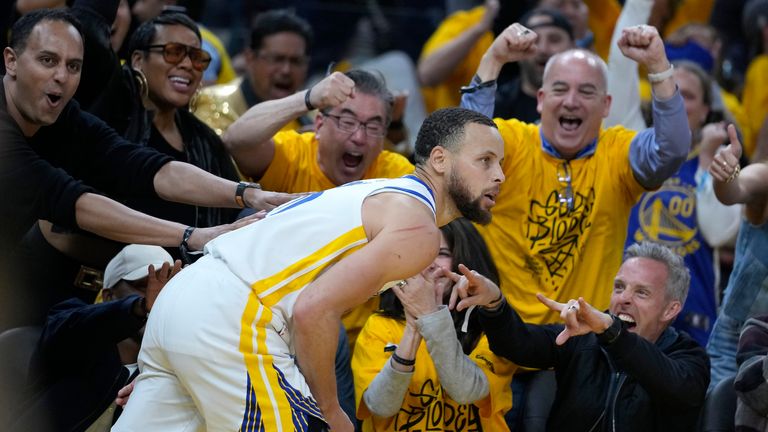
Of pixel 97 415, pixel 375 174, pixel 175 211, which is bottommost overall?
pixel 97 415

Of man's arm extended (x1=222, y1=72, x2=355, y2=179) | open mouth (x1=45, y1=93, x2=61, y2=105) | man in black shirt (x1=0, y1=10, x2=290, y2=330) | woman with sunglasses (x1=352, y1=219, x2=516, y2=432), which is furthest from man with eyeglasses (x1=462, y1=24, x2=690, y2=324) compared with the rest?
open mouth (x1=45, y1=93, x2=61, y2=105)

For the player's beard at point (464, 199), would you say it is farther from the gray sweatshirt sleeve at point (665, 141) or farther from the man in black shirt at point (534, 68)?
the man in black shirt at point (534, 68)

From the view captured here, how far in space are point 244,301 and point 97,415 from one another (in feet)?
4.24

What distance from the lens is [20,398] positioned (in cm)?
466

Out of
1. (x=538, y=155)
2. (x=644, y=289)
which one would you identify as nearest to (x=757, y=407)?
(x=644, y=289)

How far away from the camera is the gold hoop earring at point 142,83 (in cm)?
543

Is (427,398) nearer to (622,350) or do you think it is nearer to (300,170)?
(622,350)

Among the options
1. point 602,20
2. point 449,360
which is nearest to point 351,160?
point 449,360

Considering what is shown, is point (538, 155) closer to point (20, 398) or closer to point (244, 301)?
point (244, 301)

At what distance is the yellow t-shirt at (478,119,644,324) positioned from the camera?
5383 mm

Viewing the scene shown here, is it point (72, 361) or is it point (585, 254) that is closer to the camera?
point (72, 361)

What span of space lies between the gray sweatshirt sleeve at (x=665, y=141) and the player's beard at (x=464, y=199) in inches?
59.1

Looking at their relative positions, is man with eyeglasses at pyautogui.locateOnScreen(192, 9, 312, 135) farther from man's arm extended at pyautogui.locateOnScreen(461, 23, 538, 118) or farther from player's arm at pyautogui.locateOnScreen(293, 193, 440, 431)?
player's arm at pyautogui.locateOnScreen(293, 193, 440, 431)

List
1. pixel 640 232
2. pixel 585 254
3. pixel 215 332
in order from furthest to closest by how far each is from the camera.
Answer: pixel 640 232 < pixel 585 254 < pixel 215 332
